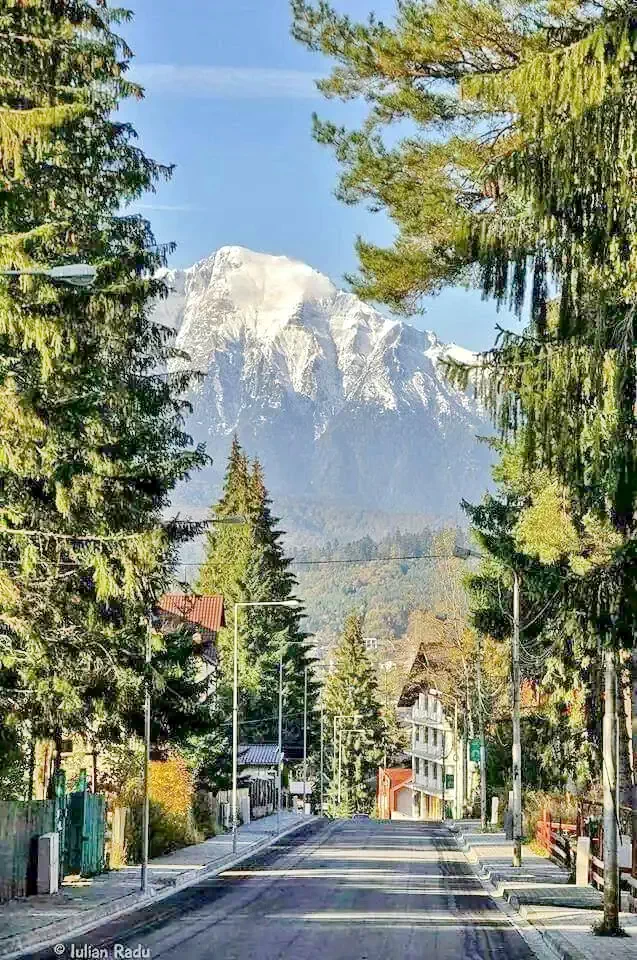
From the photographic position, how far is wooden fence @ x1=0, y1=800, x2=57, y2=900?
2633 cm

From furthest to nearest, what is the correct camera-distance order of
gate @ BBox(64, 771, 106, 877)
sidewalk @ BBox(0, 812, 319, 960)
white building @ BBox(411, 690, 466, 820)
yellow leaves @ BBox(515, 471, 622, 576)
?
1. white building @ BBox(411, 690, 466, 820)
2. gate @ BBox(64, 771, 106, 877)
3. yellow leaves @ BBox(515, 471, 622, 576)
4. sidewalk @ BBox(0, 812, 319, 960)

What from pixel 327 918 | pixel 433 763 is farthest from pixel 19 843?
pixel 433 763

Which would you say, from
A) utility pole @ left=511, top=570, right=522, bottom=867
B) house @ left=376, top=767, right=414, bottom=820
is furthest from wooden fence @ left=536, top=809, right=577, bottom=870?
house @ left=376, top=767, right=414, bottom=820

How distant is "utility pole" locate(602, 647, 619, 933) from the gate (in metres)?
14.5

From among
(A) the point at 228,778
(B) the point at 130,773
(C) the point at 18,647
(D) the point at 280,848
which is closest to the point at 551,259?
(C) the point at 18,647

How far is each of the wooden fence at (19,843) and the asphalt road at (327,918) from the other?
2.65 metres

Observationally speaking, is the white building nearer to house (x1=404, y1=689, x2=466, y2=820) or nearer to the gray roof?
house (x1=404, y1=689, x2=466, y2=820)

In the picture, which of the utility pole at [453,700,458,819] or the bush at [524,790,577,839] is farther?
the utility pole at [453,700,458,819]

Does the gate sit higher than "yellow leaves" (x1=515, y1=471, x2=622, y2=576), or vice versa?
"yellow leaves" (x1=515, y1=471, x2=622, y2=576)

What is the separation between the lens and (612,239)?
492 inches

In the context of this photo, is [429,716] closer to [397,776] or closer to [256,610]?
[397,776]

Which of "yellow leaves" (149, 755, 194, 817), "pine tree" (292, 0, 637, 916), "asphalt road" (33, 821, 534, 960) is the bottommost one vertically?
"asphalt road" (33, 821, 534, 960)

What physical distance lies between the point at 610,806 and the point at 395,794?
11735 centimetres

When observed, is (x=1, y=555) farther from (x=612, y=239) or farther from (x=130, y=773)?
(x=130, y=773)
